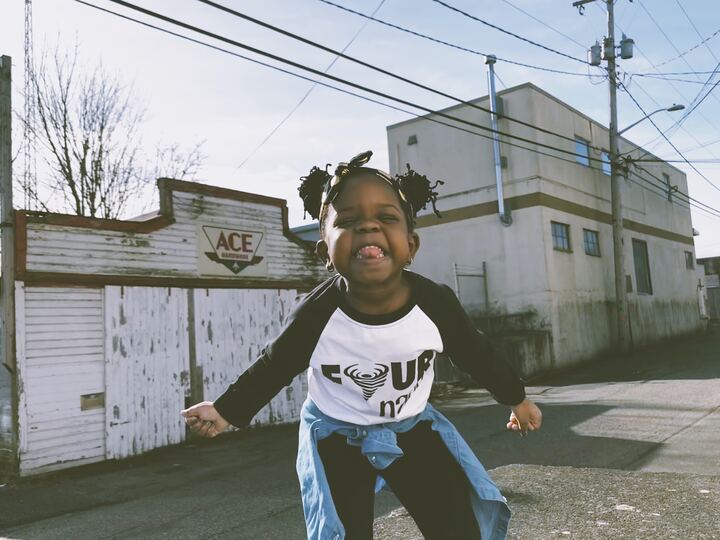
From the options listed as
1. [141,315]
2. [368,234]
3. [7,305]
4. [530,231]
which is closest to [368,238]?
[368,234]

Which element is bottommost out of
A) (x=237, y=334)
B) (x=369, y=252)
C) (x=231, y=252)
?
(x=237, y=334)

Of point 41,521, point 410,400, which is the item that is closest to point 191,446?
point 41,521

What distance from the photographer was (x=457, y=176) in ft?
67.9

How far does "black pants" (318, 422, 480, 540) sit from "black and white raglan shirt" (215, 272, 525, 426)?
0.42 feet

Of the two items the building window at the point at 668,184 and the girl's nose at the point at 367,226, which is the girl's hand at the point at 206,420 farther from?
the building window at the point at 668,184

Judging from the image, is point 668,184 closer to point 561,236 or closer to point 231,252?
point 561,236

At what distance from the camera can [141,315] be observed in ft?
32.5

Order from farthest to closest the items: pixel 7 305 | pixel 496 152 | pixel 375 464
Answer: pixel 496 152, pixel 7 305, pixel 375 464

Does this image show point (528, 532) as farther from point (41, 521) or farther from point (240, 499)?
point (41, 521)

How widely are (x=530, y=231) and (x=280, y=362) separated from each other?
1728 centimetres

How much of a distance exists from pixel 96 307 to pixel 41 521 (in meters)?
3.78

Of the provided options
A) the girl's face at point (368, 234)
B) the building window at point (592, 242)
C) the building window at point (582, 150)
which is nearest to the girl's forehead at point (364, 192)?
the girl's face at point (368, 234)

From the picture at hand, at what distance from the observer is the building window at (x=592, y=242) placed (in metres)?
21.1

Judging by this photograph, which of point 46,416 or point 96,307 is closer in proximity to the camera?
point 46,416
